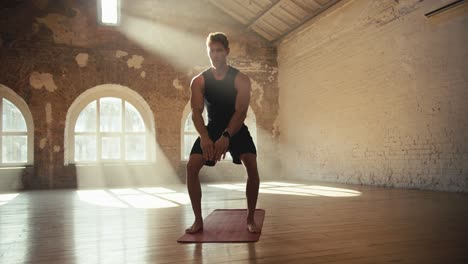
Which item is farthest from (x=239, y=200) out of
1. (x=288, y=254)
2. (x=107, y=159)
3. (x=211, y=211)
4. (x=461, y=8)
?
(x=107, y=159)

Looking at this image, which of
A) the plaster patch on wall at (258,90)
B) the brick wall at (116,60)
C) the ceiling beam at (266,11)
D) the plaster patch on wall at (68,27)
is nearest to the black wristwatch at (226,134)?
the ceiling beam at (266,11)

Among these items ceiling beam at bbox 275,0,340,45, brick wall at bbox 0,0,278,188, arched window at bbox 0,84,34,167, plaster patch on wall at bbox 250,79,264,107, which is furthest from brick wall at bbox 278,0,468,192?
arched window at bbox 0,84,34,167

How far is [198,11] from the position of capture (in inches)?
385

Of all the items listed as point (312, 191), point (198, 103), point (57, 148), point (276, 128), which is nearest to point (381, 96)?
point (312, 191)

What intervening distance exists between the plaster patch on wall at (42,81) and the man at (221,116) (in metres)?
6.61

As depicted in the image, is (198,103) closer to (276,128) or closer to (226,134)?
(226,134)

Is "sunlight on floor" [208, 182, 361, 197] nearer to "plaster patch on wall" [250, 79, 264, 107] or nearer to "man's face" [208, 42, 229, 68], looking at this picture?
"man's face" [208, 42, 229, 68]

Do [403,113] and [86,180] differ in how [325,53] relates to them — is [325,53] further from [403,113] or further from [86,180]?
[86,180]

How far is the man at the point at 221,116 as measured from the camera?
9.29 ft

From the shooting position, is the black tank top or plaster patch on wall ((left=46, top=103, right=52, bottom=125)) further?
plaster patch on wall ((left=46, top=103, right=52, bottom=125))

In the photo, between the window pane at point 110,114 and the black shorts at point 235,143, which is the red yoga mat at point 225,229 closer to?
the black shorts at point 235,143

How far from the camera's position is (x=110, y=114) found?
9.17 meters

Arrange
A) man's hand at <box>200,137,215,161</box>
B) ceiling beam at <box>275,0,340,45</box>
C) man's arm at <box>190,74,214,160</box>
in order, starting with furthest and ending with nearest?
ceiling beam at <box>275,0,340,45</box> < man's arm at <box>190,74,214,160</box> < man's hand at <box>200,137,215,161</box>

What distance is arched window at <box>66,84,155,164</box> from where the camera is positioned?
29.2 feet
